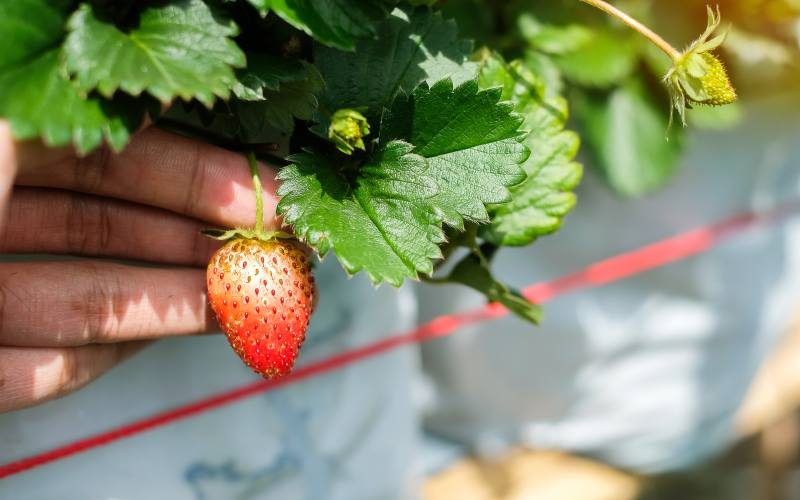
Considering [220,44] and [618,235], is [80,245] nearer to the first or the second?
[220,44]

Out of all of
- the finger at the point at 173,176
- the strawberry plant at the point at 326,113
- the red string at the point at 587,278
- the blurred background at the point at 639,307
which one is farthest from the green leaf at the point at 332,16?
the red string at the point at 587,278

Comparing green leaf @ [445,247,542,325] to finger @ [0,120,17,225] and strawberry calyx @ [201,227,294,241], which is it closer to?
strawberry calyx @ [201,227,294,241]

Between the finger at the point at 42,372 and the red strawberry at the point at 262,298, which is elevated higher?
the red strawberry at the point at 262,298

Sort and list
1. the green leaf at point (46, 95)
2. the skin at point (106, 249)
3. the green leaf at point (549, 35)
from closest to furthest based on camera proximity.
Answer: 1. the green leaf at point (46, 95)
2. the skin at point (106, 249)
3. the green leaf at point (549, 35)

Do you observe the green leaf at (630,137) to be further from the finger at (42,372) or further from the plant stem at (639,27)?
the finger at (42,372)

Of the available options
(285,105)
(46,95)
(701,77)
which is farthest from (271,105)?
(701,77)

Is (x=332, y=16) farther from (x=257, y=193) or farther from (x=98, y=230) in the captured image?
(x=98, y=230)

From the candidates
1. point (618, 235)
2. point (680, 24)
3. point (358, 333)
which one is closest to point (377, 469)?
point (358, 333)

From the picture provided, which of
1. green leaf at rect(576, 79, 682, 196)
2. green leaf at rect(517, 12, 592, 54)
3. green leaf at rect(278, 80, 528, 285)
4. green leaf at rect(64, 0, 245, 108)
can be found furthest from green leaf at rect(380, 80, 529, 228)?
green leaf at rect(576, 79, 682, 196)
